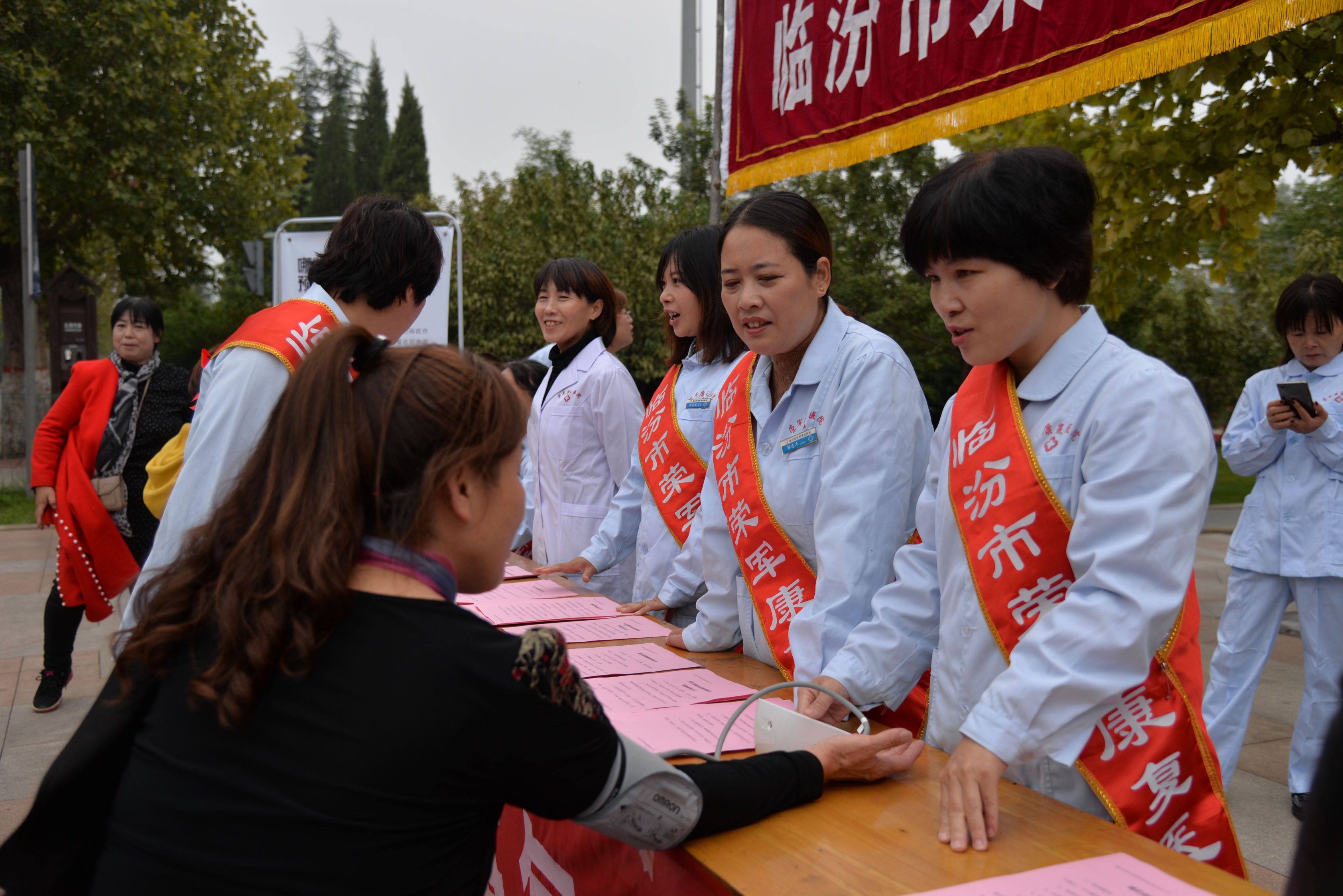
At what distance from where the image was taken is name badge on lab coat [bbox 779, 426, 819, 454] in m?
2.08

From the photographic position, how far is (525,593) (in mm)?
2875

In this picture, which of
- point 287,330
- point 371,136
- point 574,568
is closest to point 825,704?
point 287,330

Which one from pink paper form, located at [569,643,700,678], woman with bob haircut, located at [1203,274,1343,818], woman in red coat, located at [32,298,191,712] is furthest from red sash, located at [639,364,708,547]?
woman in red coat, located at [32,298,191,712]

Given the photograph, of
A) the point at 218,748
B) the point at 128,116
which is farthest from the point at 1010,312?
the point at 128,116

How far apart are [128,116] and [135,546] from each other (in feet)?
38.2

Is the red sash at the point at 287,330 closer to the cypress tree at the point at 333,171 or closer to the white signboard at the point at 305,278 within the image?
the white signboard at the point at 305,278

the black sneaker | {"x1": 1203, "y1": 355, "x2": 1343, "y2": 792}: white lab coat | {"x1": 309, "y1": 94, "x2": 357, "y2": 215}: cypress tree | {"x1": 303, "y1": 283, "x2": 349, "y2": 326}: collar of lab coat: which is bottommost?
the black sneaker

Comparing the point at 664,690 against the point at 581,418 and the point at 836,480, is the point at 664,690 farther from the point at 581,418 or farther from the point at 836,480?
the point at 581,418

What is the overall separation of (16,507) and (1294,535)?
11996 millimetres

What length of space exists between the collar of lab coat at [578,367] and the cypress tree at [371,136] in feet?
114

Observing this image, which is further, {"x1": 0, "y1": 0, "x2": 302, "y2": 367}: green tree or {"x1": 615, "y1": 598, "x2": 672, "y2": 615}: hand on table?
{"x1": 0, "y1": 0, "x2": 302, "y2": 367}: green tree

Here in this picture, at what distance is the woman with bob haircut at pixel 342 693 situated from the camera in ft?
3.37

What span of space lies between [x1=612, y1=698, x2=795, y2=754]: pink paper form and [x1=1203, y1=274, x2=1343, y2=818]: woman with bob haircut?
2581 mm

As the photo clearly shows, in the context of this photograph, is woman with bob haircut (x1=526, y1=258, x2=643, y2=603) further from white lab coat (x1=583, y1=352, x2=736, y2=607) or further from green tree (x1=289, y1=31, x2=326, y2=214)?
green tree (x1=289, y1=31, x2=326, y2=214)
